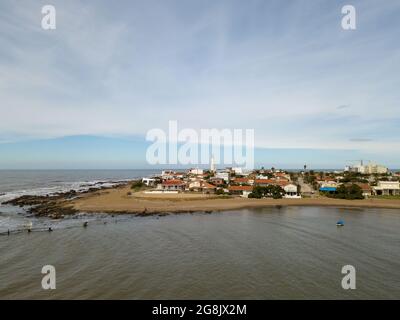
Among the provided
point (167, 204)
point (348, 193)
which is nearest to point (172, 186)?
point (167, 204)

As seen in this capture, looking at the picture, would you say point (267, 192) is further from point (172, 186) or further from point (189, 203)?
point (172, 186)

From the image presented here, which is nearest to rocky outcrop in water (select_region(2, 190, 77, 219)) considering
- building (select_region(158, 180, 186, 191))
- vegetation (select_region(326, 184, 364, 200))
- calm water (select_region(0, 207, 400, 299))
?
calm water (select_region(0, 207, 400, 299))

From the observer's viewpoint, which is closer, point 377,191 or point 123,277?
point 123,277

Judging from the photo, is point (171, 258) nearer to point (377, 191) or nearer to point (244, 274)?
point (244, 274)
